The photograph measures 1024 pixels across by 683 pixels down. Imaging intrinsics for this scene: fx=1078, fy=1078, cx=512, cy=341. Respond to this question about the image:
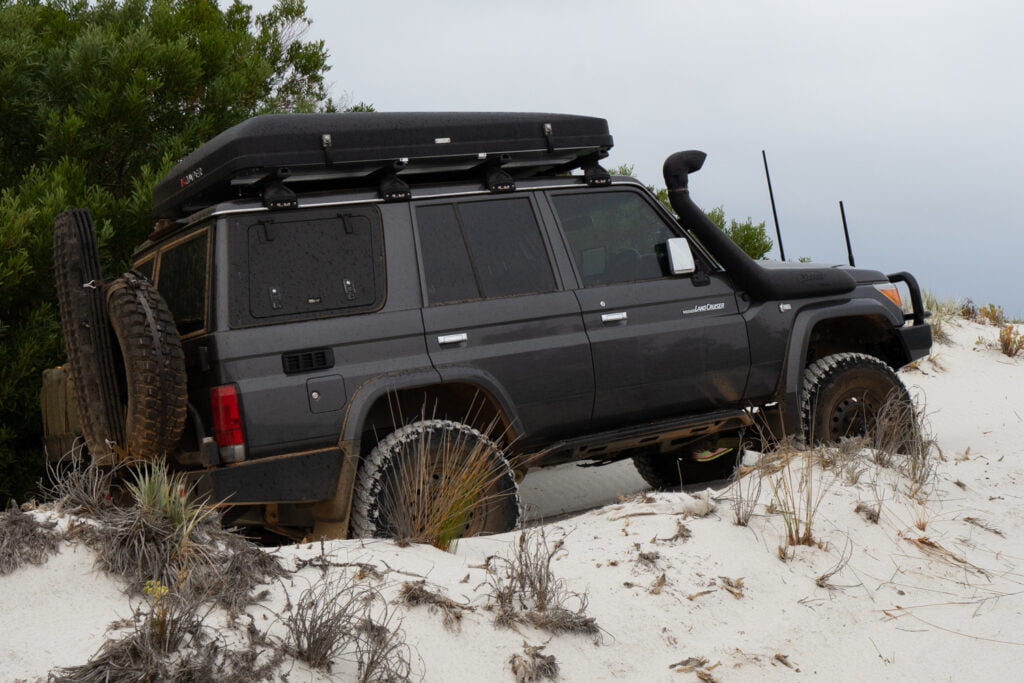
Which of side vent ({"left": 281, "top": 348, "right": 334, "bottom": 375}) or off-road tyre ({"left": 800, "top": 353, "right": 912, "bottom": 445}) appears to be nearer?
side vent ({"left": 281, "top": 348, "right": 334, "bottom": 375})

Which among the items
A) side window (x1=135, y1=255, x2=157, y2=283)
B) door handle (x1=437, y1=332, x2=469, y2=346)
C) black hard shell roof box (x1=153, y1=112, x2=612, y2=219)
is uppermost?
black hard shell roof box (x1=153, y1=112, x2=612, y2=219)

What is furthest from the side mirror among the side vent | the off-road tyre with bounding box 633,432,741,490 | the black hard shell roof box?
the side vent

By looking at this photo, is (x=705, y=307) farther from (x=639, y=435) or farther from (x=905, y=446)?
(x=905, y=446)

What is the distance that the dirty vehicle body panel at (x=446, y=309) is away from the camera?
17.6 feet

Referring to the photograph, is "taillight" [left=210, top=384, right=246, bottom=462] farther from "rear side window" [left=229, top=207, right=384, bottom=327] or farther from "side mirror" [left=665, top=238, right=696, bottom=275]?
"side mirror" [left=665, top=238, right=696, bottom=275]

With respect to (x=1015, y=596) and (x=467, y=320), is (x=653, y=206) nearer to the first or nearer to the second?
(x=467, y=320)

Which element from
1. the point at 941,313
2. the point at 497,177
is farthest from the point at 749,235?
the point at 497,177

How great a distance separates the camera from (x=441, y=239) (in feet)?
19.7

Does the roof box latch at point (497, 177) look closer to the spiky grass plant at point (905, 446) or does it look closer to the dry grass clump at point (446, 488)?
the dry grass clump at point (446, 488)

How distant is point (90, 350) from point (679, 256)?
344cm

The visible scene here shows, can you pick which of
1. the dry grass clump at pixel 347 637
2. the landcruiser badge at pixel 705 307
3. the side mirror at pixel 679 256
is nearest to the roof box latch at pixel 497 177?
the side mirror at pixel 679 256

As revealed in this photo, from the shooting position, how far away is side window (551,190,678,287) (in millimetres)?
6461

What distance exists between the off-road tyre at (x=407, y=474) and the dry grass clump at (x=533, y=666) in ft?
4.13

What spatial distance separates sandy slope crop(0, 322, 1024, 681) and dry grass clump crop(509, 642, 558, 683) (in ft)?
0.16
